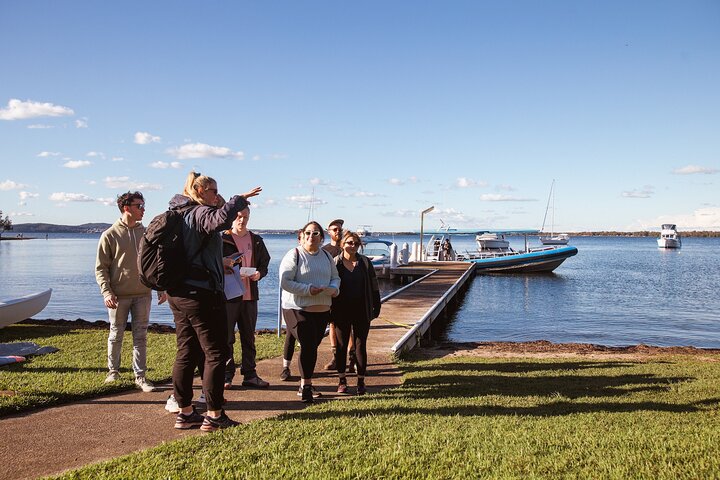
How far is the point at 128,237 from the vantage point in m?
6.07

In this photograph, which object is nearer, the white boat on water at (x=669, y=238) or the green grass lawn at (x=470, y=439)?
the green grass lawn at (x=470, y=439)

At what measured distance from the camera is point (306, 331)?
5.67 metres

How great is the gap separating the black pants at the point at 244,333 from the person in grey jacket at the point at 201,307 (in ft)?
5.32

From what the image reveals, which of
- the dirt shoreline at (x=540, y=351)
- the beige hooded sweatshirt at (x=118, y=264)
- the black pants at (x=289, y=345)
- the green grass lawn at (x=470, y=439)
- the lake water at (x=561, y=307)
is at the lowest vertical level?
the lake water at (x=561, y=307)

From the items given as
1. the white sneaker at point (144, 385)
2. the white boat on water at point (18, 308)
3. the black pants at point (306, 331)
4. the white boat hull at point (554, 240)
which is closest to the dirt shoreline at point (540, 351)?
the black pants at point (306, 331)

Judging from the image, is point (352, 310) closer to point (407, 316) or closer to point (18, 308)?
point (407, 316)

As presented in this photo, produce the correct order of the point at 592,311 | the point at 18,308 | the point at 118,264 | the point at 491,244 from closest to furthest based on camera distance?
the point at 118,264 → the point at 18,308 → the point at 592,311 → the point at 491,244

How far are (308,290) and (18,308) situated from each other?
898 cm

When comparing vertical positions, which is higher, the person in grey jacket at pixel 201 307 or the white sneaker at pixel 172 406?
the person in grey jacket at pixel 201 307

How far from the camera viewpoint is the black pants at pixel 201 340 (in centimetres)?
445

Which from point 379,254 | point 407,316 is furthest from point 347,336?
point 379,254

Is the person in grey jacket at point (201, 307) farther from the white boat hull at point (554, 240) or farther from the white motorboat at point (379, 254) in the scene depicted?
the white boat hull at point (554, 240)

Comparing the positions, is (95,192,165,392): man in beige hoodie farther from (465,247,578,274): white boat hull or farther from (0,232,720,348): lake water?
(465,247,578,274): white boat hull

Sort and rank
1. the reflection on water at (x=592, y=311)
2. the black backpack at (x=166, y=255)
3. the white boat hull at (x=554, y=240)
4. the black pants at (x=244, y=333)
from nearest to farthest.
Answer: the black backpack at (x=166, y=255)
the black pants at (x=244, y=333)
the reflection on water at (x=592, y=311)
the white boat hull at (x=554, y=240)
